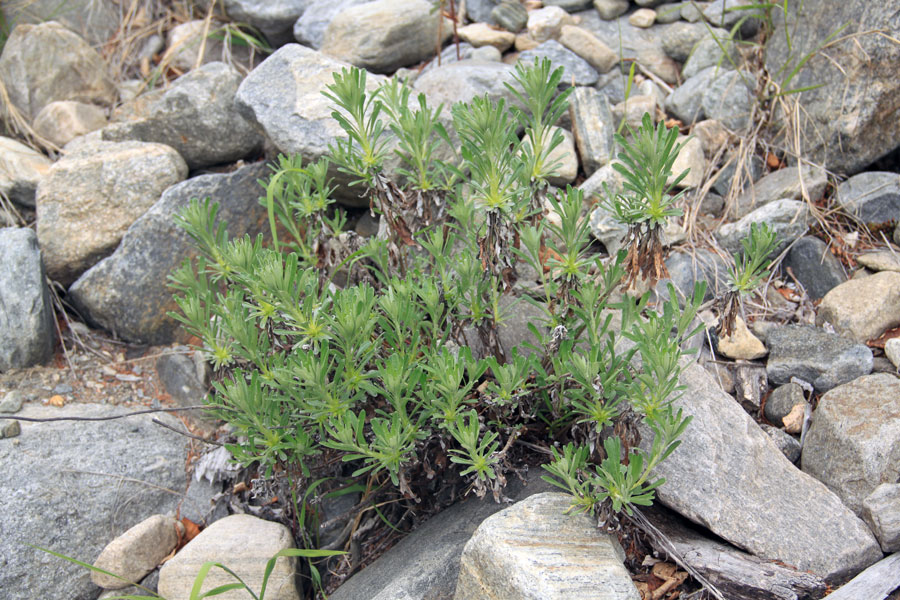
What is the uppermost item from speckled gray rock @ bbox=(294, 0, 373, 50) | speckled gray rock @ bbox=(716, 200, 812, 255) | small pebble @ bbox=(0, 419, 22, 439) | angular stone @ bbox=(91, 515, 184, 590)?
speckled gray rock @ bbox=(294, 0, 373, 50)

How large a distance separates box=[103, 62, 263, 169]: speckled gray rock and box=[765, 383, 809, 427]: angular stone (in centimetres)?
358

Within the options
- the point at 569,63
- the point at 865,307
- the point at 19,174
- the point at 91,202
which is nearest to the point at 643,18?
the point at 569,63

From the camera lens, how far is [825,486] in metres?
2.76

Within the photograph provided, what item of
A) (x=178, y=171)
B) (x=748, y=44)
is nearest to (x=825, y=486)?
(x=748, y=44)

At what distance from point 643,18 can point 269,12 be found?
2.88 m

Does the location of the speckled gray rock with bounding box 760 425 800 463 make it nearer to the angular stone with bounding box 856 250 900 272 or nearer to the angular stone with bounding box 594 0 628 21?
the angular stone with bounding box 856 250 900 272

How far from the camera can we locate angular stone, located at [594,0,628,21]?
17.0ft

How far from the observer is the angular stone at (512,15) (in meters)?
5.19

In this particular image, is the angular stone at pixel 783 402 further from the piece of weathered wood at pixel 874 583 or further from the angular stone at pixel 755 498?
the piece of weathered wood at pixel 874 583

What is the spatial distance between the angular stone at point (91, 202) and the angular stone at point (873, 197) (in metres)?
3.98

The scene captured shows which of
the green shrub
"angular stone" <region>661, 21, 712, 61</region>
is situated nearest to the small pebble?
the green shrub

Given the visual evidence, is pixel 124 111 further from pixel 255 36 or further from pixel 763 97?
pixel 763 97

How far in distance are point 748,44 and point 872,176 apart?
50.2 inches

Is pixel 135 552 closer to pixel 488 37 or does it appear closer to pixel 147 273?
pixel 147 273
